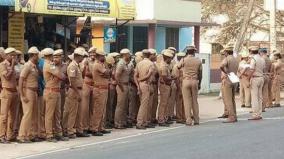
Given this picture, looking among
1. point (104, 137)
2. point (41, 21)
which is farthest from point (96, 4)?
point (104, 137)

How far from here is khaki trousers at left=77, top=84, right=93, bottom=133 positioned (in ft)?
47.7

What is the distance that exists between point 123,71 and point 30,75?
3020 mm

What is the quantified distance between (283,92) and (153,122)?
15006mm

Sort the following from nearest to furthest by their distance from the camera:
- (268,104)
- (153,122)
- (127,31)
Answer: (153,122)
(268,104)
(127,31)

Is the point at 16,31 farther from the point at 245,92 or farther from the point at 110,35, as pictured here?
the point at 245,92

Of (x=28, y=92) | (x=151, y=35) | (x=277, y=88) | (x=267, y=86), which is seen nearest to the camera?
(x=28, y=92)

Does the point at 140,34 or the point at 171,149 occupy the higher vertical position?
the point at 140,34

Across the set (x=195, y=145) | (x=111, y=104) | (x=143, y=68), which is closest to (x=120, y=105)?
(x=111, y=104)

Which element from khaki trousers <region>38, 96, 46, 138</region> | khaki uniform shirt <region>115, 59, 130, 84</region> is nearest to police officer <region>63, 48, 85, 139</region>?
khaki trousers <region>38, 96, 46, 138</region>

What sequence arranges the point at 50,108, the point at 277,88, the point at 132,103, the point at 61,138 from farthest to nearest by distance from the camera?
the point at 277,88 < the point at 132,103 < the point at 61,138 < the point at 50,108

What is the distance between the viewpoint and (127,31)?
1188 inches

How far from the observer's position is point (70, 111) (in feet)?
46.4

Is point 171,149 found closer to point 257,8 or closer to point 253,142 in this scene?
point 253,142

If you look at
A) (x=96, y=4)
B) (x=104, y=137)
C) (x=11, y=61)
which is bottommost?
(x=104, y=137)
